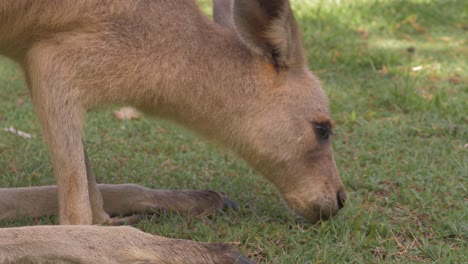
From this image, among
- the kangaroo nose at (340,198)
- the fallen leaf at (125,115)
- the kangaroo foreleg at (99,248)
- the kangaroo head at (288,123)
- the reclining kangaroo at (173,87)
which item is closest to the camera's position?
the kangaroo foreleg at (99,248)

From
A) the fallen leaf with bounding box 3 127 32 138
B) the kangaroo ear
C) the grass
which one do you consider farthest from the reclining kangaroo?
the fallen leaf with bounding box 3 127 32 138

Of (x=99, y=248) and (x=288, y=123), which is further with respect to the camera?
(x=288, y=123)

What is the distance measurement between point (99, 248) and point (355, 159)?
1.94 m

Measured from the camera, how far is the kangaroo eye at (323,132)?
340 cm

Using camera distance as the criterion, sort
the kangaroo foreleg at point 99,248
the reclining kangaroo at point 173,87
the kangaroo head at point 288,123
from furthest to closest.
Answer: the kangaroo head at point 288,123 → the reclining kangaroo at point 173,87 → the kangaroo foreleg at point 99,248

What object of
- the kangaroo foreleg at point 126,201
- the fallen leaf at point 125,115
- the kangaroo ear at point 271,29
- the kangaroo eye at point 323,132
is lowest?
the fallen leaf at point 125,115

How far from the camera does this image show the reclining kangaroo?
306 centimetres

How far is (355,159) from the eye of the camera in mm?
4273

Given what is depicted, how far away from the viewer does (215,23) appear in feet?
11.5

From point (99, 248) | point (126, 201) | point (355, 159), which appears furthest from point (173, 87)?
point (355, 159)

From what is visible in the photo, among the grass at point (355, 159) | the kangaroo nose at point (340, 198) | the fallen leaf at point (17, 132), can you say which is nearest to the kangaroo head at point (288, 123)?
the kangaroo nose at point (340, 198)

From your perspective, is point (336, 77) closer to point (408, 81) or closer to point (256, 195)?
point (408, 81)

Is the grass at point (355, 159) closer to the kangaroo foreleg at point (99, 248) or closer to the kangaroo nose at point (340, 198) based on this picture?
the kangaroo nose at point (340, 198)

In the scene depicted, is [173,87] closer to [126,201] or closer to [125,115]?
[126,201]
